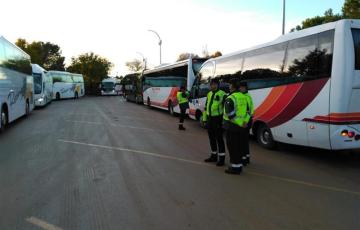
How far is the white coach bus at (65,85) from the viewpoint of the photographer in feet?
142

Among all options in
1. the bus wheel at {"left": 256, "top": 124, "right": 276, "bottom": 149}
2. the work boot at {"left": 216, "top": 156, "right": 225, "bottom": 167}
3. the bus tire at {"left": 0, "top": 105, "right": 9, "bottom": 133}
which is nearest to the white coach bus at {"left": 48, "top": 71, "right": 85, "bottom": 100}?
the bus tire at {"left": 0, "top": 105, "right": 9, "bottom": 133}

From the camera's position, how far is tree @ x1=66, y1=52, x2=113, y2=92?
76188mm

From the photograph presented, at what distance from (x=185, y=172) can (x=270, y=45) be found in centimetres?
474

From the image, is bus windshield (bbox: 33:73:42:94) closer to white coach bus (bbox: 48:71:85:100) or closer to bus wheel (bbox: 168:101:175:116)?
bus wheel (bbox: 168:101:175:116)

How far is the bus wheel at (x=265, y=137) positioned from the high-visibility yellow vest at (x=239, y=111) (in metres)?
2.93

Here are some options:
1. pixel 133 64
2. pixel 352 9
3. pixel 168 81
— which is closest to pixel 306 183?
pixel 168 81

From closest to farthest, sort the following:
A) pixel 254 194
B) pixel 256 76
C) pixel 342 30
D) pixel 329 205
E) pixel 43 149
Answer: pixel 329 205 → pixel 254 194 → pixel 342 30 → pixel 43 149 → pixel 256 76

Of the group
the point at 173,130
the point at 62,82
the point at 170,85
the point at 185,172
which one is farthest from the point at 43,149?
the point at 62,82

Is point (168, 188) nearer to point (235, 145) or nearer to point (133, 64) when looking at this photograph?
point (235, 145)

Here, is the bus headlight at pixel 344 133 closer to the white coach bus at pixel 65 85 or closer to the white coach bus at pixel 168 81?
the white coach bus at pixel 168 81

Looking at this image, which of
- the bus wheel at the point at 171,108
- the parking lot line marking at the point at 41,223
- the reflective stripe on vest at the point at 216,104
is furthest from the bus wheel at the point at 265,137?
the bus wheel at the point at 171,108

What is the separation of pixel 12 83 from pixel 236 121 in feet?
37.3

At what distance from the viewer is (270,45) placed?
10.3 metres

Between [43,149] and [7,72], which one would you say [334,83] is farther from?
[7,72]
